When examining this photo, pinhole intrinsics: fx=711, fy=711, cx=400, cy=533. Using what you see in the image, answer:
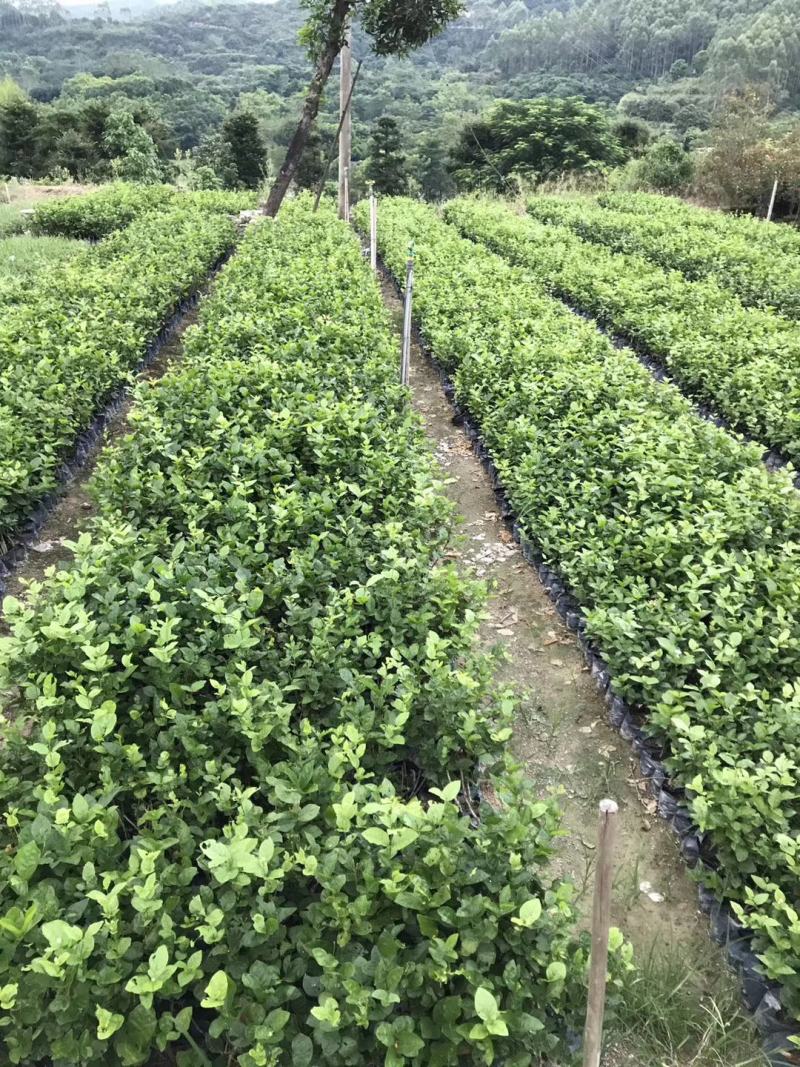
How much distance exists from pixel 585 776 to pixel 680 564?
120 cm

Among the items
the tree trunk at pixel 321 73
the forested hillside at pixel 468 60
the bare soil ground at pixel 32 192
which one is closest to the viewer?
the tree trunk at pixel 321 73

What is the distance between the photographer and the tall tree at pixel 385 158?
32.2 meters

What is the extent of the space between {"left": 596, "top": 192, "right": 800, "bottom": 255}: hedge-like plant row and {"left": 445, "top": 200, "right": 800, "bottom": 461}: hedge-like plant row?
3772 millimetres

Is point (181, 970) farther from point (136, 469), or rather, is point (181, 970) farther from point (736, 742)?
point (136, 469)

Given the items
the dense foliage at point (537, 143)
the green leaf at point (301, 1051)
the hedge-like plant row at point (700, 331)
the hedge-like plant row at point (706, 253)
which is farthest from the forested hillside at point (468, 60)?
the green leaf at point (301, 1051)

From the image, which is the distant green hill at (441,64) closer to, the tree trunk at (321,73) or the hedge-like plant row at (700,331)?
the tree trunk at (321,73)

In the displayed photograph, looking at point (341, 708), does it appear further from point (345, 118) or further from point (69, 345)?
point (345, 118)

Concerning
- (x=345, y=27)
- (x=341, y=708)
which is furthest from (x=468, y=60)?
(x=341, y=708)

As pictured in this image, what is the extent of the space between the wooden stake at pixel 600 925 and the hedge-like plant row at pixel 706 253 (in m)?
9.63

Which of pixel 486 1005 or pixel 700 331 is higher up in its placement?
pixel 700 331

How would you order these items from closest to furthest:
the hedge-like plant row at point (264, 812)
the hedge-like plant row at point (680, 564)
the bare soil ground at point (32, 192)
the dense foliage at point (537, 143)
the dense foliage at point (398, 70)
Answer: the hedge-like plant row at point (264, 812) < the hedge-like plant row at point (680, 564) < the bare soil ground at point (32, 192) < the dense foliage at point (537, 143) < the dense foliage at point (398, 70)

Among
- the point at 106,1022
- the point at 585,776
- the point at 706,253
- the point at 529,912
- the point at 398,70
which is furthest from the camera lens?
the point at 398,70

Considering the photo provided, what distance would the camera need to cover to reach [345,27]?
15.7m

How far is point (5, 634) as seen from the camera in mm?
3973
